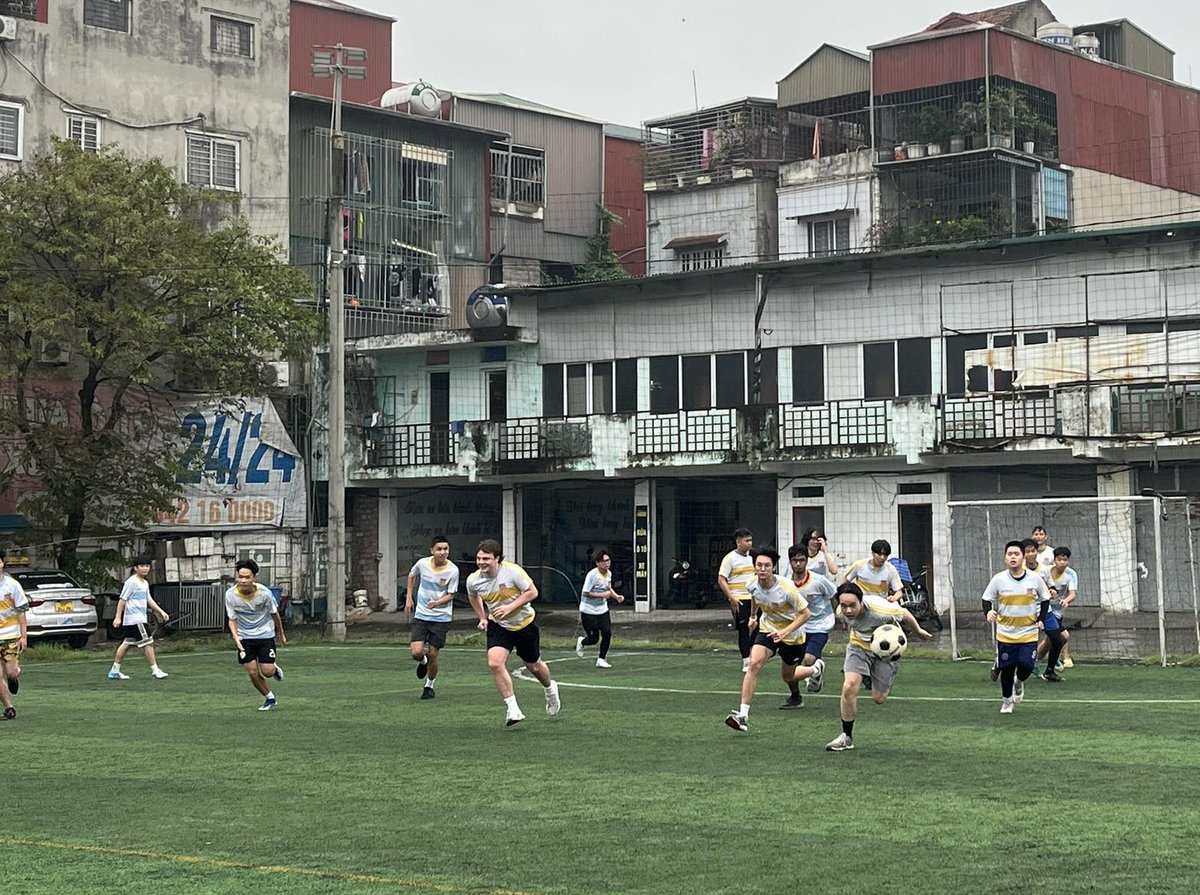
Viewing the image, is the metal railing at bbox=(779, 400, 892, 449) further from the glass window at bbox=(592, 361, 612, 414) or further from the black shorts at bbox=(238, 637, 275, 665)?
the black shorts at bbox=(238, 637, 275, 665)

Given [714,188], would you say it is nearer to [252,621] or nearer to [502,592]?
[252,621]

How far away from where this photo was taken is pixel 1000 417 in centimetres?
3675

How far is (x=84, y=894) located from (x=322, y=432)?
38732mm

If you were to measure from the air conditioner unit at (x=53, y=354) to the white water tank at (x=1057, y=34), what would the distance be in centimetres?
2920

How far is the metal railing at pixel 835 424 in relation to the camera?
38.6m

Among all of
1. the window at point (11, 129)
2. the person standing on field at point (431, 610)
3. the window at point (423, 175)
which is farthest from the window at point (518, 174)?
the person standing on field at point (431, 610)

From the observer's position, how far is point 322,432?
4747 centimetres

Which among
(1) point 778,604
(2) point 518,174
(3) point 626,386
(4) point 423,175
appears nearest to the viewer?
(1) point 778,604

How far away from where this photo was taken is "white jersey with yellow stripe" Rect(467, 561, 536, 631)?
1741 cm

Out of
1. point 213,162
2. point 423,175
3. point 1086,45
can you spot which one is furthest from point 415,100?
point 1086,45

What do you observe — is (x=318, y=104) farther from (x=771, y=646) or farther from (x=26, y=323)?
(x=771, y=646)

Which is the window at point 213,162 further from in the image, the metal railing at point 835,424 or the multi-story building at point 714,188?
the metal railing at point 835,424

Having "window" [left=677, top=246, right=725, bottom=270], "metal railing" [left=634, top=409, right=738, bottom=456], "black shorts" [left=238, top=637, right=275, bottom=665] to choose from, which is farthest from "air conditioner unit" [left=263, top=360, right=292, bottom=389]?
"black shorts" [left=238, top=637, right=275, bottom=665]

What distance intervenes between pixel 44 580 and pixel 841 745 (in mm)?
25722
